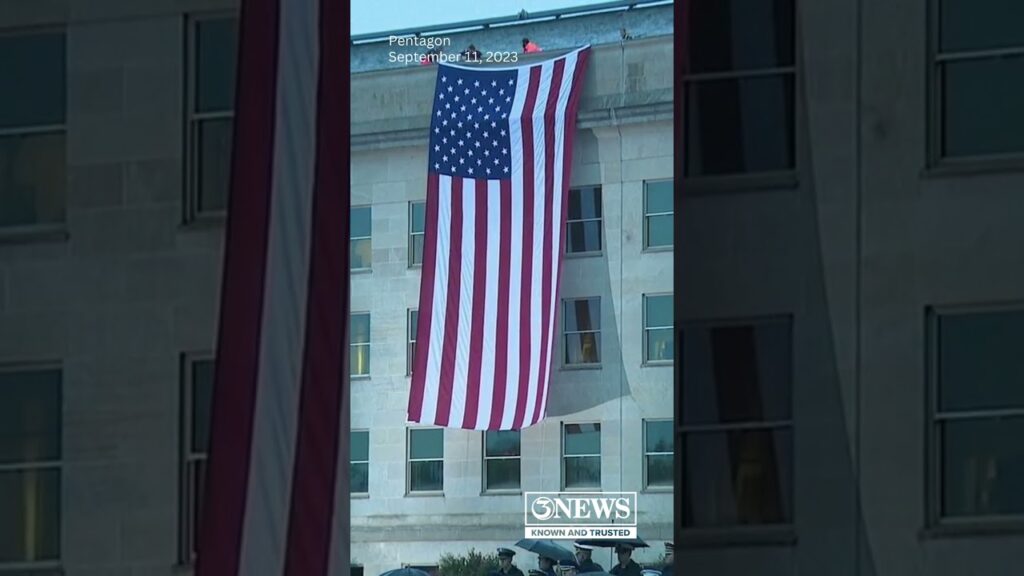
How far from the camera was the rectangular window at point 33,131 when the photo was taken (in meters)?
10.7

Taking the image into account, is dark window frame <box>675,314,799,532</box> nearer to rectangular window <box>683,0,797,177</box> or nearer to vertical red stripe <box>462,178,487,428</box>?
rectangular window <box>683,0,797,177</box>

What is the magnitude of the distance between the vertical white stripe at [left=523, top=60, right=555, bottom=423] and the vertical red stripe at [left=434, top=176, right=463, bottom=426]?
139 centimetres

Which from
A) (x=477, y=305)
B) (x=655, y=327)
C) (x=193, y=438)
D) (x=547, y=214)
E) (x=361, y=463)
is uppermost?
(x=547, y=214)

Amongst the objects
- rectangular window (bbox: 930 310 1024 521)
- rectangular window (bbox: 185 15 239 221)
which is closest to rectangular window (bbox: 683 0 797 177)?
rectangular window (bbox: 930 310 1024 521)

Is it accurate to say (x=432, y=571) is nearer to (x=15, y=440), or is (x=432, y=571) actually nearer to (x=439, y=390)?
(x=439, y=390)

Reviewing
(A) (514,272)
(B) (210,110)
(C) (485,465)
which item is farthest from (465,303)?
(B) (210,110)

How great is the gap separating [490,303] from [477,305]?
30cm

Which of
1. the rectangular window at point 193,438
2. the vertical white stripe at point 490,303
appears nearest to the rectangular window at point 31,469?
the rectangular window at point 193,438

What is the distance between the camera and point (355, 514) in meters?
39.3

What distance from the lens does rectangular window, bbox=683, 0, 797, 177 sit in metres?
9.48

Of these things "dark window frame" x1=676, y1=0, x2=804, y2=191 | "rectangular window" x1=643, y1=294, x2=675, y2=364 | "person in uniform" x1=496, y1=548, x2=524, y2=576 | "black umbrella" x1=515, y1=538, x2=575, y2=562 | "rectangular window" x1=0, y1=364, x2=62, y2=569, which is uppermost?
"dark window frame" x1=676, y1=0, x2=804, y2=191

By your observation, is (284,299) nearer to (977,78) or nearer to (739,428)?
(739,428)

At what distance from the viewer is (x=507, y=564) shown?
35156 millimetres

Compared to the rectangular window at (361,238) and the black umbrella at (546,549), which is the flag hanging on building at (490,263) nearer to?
the black umbrella at (546,549)
